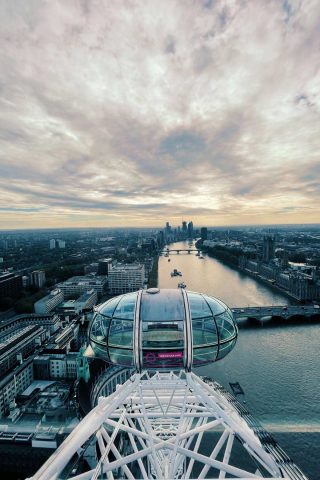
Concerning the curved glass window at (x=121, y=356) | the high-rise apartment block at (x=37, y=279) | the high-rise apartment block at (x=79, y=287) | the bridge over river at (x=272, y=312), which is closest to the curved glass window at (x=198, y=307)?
the curved glass window at (x=121, y=356)

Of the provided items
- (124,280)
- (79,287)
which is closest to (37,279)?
(79,287)

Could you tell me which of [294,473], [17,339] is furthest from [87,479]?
[17,339]

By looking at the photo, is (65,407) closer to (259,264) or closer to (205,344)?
(205,344)

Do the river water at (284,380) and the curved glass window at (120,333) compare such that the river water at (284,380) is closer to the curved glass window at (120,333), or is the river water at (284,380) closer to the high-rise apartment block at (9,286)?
the curved glass window at (120,333)

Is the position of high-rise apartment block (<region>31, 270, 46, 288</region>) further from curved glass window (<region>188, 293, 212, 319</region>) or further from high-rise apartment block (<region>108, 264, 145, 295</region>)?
curved glass window (<region>188, 293, 212, 319</region>)

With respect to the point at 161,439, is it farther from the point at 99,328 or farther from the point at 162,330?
the point at 99,328

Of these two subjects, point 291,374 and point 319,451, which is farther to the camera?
point 291,374
